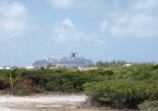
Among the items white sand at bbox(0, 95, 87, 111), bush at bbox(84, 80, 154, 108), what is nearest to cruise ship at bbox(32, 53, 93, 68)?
white sand at bbox(0, 95, 87, 111)

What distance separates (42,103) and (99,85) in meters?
3.56

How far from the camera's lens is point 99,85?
15.0 m

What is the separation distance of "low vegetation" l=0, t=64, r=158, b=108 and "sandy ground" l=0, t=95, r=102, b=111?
0.92m

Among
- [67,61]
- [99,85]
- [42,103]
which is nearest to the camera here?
[99,85]

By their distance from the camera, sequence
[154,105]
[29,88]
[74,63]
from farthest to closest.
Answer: [74,63] → [29,88] → [154,105]

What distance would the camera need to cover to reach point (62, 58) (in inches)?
2699

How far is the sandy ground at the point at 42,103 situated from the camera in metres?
14.8

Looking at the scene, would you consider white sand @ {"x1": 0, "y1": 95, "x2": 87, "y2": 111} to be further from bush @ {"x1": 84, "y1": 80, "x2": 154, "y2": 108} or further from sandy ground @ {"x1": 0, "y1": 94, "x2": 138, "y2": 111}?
bush @ {"x1": 84, "y1": 80, "x2": 154, "y2": 108}

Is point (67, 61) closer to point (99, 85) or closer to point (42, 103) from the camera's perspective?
point (42, 103)

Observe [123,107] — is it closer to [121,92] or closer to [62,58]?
[121,92]

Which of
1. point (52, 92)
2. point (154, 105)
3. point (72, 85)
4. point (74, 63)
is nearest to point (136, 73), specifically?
point (72, 85)

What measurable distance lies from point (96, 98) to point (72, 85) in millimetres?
6269

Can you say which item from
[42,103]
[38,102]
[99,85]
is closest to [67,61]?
[38,102]

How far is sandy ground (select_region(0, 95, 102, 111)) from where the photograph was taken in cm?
1478
